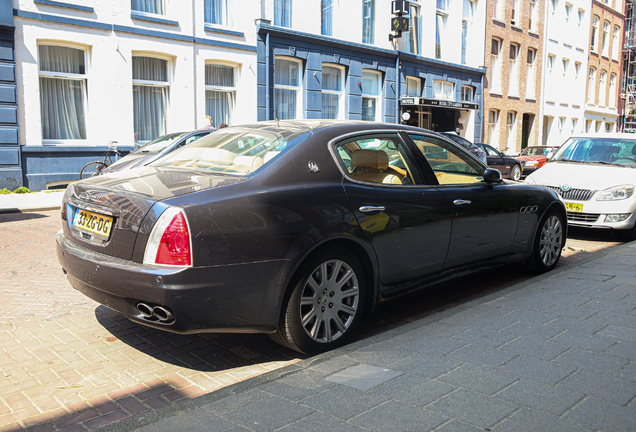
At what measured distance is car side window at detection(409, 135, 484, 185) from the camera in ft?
15.7

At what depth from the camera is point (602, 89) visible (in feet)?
142

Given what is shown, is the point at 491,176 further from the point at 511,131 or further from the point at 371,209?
the point at 511,131

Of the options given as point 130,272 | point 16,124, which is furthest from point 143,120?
point 130,272

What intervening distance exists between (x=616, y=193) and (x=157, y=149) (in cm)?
896

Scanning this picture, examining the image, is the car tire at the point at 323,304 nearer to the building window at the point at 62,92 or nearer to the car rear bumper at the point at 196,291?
the car rear bumper at the point at 196,291

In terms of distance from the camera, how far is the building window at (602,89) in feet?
141

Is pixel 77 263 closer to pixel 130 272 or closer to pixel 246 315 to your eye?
pixel 130 272

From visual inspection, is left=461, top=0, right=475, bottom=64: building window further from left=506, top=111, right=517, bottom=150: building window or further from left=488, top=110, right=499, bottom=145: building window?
left=506, top=111, right=517, bottom=150: building window

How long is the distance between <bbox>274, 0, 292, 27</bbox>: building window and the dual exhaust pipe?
698 inches

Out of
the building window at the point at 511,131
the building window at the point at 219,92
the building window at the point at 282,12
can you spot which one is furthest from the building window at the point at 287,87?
the building window at the point at 511,131

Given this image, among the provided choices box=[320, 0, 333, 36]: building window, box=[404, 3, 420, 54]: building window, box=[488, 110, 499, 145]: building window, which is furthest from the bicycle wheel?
box=[488, 110, 499, 145]: building window

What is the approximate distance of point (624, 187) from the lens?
8.20 m

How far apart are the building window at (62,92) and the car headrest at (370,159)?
13291mm

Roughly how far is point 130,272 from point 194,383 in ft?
2.55
